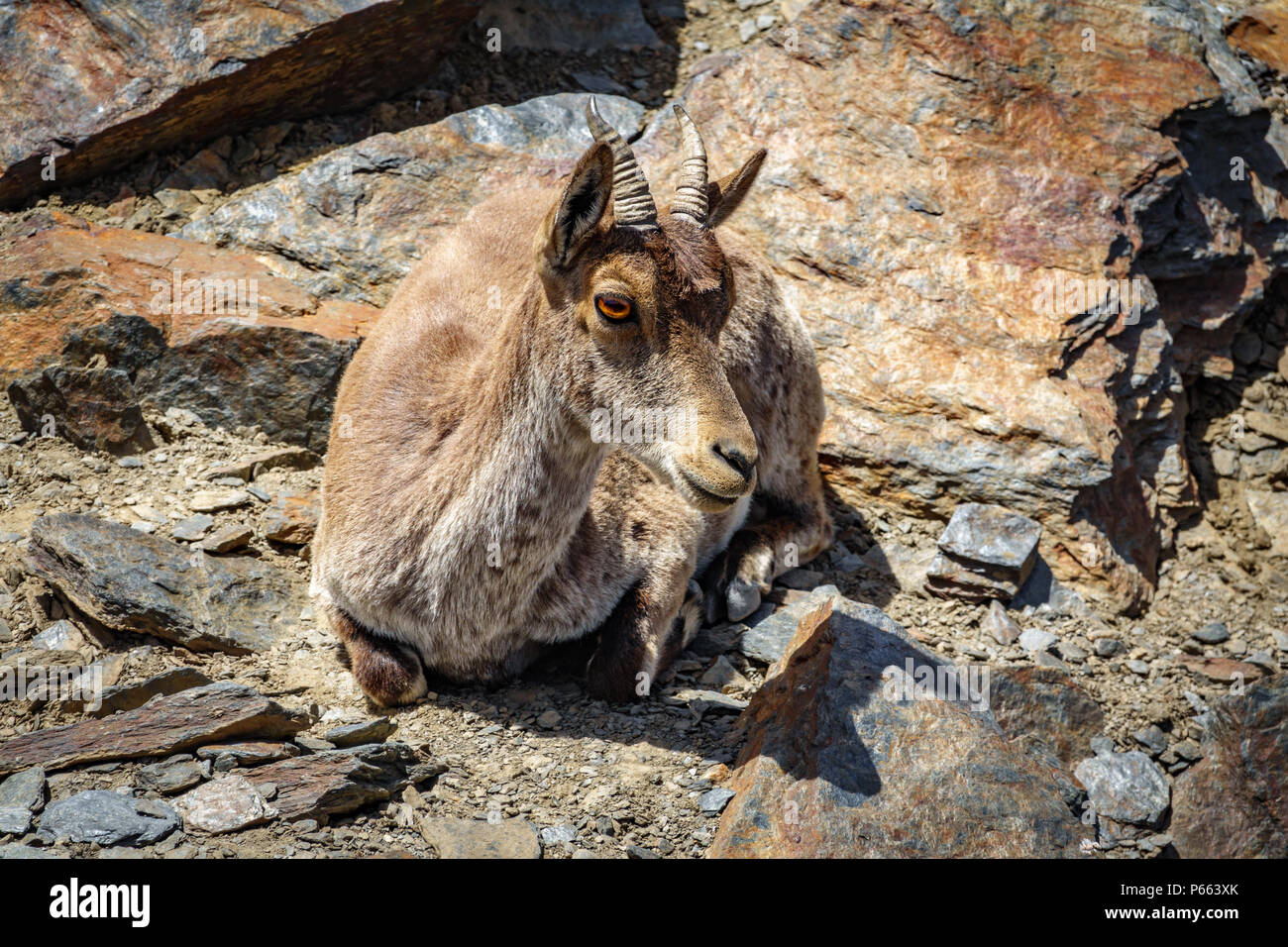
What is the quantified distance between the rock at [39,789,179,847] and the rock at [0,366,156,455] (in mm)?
3131

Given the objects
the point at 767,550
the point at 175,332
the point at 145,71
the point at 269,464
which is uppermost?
the point at 145,71

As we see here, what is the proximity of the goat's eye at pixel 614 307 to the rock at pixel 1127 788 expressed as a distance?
350cm

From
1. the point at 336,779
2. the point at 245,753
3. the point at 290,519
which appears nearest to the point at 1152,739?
the point at 336,779

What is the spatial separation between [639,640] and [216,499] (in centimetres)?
273

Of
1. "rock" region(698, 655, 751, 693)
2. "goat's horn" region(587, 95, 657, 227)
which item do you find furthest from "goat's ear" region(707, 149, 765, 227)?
"rock" region(698, 655, 751, 693)

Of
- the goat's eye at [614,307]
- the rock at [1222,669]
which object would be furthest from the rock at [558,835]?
the rock at [1222,669]

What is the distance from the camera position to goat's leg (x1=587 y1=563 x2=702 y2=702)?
237 inches

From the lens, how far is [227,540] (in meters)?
6.46

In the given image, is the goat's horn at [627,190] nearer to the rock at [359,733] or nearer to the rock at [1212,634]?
the rock at [359,733]

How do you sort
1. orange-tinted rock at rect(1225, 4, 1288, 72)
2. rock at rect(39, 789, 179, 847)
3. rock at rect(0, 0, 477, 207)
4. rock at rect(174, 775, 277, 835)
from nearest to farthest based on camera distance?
rock at rect(39, 789, 179, 847), rock at rect(174, 775, 277, 835), rock at rect(0, 0, 477, 207), orange-tinted rock at rect(1225, 4, 1288, 72)

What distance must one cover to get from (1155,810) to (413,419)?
4.36 meters

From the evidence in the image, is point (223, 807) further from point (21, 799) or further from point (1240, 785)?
point (1240, 785)

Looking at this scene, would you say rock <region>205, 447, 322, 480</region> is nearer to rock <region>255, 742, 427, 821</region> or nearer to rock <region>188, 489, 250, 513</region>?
rock <region>188, 489, 250, 513</region>

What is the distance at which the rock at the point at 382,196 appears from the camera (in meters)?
8.35
